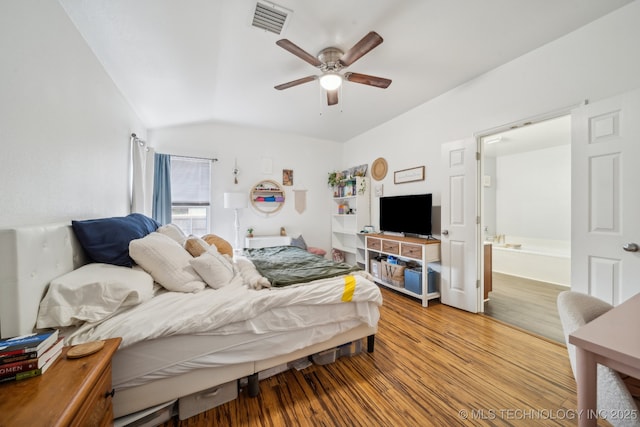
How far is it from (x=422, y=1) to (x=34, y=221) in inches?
111

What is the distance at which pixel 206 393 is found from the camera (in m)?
1.40

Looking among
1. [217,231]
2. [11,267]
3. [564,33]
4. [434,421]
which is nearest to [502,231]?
[564,33]

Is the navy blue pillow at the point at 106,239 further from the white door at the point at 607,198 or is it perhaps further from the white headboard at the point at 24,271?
the white door at the point at 607,198

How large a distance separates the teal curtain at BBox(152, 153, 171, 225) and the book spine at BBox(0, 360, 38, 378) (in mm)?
3005

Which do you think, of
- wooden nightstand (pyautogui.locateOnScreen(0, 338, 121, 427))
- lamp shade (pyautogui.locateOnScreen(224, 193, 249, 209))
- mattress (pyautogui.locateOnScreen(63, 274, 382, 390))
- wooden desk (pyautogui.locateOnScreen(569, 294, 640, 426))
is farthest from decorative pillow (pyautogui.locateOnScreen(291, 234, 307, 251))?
wooden desk (pyautogui.locateOnScreen(569, 294, 640, 426))

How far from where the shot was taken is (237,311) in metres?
1.38

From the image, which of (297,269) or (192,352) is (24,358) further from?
(297,269)

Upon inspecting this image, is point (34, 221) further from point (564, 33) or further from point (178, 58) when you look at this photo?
point (564, 33)

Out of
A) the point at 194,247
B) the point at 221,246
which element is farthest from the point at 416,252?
the point at 194,247

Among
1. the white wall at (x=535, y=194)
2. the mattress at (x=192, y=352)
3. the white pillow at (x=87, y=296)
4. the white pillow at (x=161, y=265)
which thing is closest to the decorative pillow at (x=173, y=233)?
the white pillow at (x=161, y=265)

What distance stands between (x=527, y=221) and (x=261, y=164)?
18.7 ft

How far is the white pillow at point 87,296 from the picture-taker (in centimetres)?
106

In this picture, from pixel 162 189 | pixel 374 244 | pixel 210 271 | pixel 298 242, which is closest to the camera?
pixel 210 271

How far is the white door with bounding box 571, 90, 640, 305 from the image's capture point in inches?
63.9
